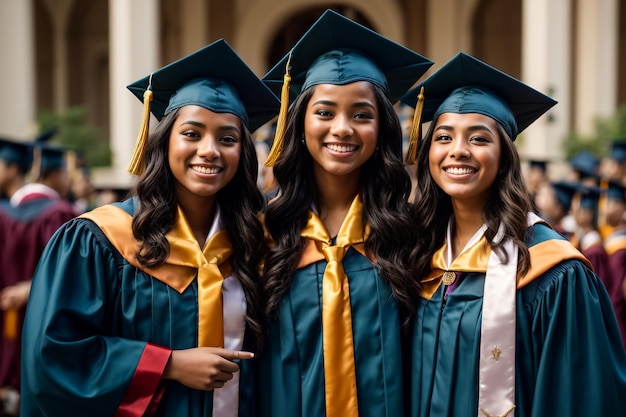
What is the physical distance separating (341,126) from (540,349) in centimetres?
100

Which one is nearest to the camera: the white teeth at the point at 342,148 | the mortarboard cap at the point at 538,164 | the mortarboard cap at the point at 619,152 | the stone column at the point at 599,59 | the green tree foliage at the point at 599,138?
the white teeth at the point at 342,148

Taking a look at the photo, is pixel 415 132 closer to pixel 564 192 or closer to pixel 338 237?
A: pixel 338 237

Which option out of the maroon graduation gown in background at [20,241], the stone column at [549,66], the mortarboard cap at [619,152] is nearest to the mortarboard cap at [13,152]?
the maroon graduation gown in background at [20,241]

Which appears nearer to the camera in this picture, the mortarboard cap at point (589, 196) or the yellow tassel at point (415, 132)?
the yellow tassel at point (415, 132)

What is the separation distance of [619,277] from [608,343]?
10.3ft

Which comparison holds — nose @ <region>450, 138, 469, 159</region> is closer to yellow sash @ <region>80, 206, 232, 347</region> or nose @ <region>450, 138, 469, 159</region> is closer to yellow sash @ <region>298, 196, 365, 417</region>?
yellow sash @ <region>298, 196, 365, 417</region>

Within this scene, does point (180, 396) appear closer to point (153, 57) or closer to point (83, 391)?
point (83, 391)

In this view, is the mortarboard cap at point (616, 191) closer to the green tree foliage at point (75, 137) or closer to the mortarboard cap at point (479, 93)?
the mortarboard cap at point (479, 93)

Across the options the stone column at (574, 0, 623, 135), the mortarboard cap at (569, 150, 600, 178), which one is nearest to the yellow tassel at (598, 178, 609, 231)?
the mortarboard cap at (569, 150, 600, 178)

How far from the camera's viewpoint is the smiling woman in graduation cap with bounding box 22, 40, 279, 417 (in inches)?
91.7

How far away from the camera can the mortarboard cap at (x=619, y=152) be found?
277 inches

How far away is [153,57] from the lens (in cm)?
1178

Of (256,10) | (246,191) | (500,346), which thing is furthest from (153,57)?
(500,346)

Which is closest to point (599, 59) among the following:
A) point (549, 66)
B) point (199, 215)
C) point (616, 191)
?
point (549, 66)
